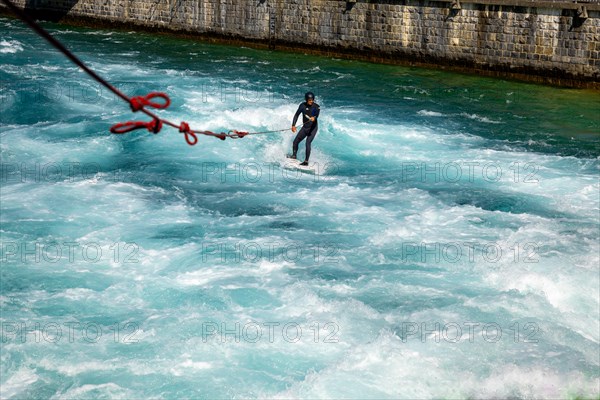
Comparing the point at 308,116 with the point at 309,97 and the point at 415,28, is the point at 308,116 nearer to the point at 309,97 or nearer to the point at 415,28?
the point at 309,97

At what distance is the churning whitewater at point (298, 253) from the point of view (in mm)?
9531

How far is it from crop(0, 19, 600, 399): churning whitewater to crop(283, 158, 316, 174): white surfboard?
142mm

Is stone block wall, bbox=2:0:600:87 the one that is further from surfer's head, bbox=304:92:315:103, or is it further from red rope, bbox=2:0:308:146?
red rope, bbox=2:0:308:146

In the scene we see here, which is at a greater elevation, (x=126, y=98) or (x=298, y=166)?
(x=126, y=98)

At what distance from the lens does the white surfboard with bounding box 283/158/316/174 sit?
17.4m

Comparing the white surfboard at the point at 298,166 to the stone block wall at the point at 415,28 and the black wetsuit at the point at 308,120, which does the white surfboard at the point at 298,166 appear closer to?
the black wetsuit at the point at 308,120

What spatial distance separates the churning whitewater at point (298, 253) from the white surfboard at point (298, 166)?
0.47 feet

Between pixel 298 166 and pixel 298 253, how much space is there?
192 inches

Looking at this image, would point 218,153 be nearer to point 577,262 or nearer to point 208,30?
point 577,262

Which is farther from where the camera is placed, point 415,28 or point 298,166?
point 415,28

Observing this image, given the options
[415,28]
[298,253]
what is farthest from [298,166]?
[415,28]

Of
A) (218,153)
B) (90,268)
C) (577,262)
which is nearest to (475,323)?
(577,262)

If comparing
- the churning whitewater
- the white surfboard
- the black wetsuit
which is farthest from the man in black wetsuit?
the churning whitewater

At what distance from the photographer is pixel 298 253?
42.0 ft
